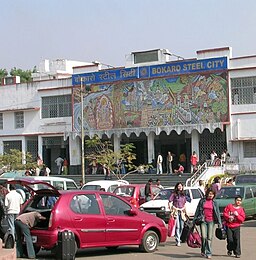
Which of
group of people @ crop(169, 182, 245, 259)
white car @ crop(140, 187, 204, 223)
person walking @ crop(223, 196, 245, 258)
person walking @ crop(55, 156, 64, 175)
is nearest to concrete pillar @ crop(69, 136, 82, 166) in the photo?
person walking @ crop(55, 156, 64, 175)

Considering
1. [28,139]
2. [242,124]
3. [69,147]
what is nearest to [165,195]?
[242,124]

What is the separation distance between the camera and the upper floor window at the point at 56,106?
5050 centimetres

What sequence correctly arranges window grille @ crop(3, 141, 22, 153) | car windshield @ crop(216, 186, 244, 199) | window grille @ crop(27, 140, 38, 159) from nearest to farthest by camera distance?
car windshield @ crop(216, 186, 244, 199)
window grille @ crop(27, 140, 38, 159)
window grille @ crop(3, 141, 22, 153)

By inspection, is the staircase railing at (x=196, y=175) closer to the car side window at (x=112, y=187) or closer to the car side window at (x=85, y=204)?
the car side window at (x=112, y=187)

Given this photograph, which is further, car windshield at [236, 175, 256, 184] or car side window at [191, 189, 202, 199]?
car windshield at [236, 175, 256, 184]

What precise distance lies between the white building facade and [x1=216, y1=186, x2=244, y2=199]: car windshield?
1661cm

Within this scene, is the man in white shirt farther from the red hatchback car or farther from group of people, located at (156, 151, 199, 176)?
group of people, located at (156, 151, 199, 176)

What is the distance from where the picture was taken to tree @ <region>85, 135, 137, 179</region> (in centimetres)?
4331

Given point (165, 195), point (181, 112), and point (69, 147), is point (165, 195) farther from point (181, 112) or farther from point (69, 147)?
point (69, 147)

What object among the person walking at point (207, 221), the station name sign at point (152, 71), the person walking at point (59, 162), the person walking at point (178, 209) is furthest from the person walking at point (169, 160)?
the person walking at point (207, 221)

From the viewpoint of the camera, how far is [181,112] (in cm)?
4438

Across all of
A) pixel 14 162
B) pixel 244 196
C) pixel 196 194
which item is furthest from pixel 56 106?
pixel 244 196

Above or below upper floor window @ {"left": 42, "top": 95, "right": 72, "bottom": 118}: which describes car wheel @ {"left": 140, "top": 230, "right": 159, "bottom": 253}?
below

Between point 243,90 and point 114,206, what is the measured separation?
1131 inches
